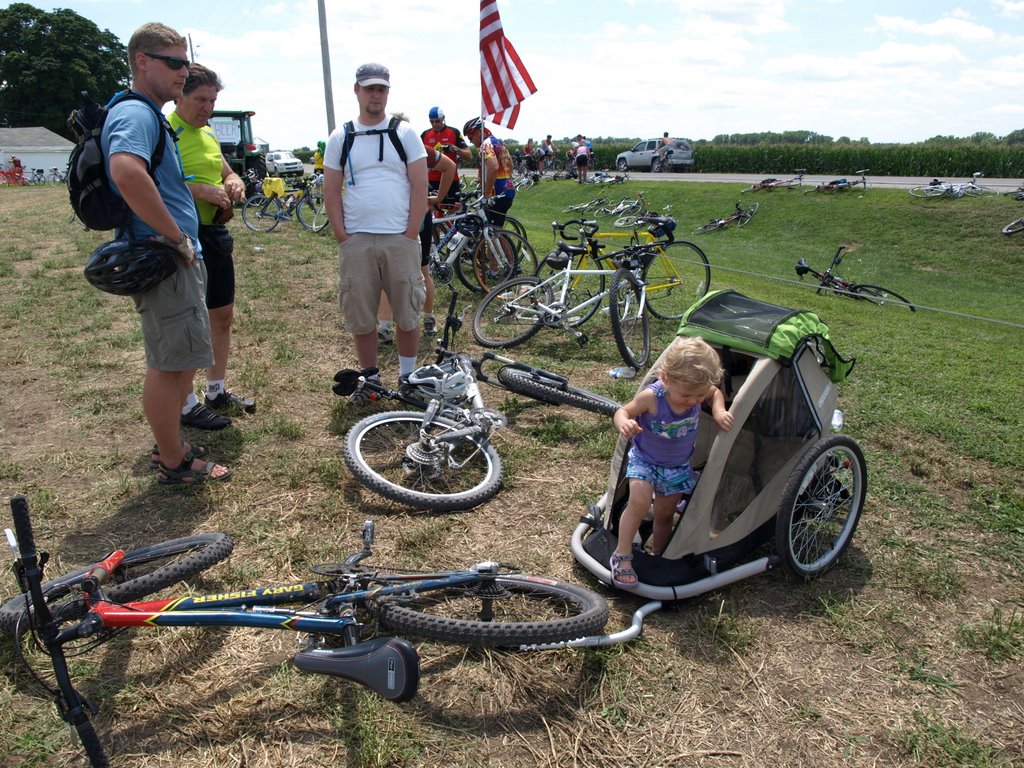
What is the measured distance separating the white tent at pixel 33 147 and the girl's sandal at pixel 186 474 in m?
63.7

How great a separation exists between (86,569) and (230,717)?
0.88m

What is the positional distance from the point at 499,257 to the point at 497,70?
2.60m

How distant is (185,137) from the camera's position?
4.02m

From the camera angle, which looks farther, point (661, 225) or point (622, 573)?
point (661, 225)

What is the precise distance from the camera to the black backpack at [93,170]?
3104mm

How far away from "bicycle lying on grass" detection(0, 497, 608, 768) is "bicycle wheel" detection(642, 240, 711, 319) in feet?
15.2

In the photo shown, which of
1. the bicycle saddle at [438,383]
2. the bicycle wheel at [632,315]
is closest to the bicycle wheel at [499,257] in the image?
the bicycle wheel at [632,315]

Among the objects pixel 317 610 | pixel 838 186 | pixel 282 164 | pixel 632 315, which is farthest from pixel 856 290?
pixel 282 164

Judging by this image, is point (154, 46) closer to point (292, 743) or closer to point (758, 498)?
point (292, 743)

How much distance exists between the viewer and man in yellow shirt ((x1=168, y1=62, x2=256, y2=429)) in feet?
13.0

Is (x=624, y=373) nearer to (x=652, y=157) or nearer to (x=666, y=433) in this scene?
(x=666, y=433)

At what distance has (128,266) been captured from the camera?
3.16 metres

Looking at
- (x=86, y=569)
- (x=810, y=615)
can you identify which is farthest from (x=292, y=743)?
(x=810, y=615)

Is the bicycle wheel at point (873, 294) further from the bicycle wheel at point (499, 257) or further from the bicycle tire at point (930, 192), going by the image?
the bicycle tire at point (930, 192)
